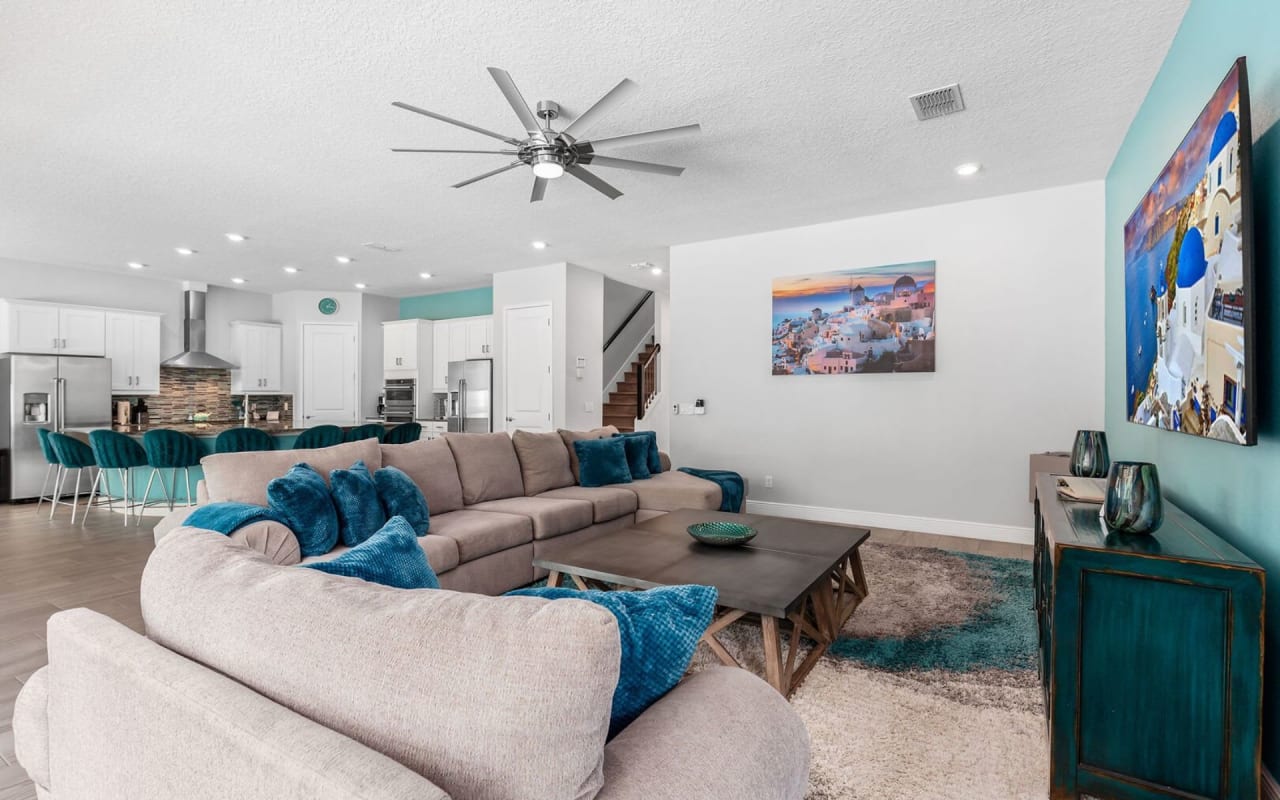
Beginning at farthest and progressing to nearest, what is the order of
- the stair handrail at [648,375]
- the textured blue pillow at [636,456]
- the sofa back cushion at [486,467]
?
the stair handrail at [648,375]
the textured blue pillow at [636,456]
the sofa back cushion at [486,467]

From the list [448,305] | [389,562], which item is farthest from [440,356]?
[389,562]

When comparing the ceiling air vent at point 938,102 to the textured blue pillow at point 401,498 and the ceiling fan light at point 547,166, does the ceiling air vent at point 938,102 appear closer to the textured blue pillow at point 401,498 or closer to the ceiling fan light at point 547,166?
the ceiling fan light at point 547,166

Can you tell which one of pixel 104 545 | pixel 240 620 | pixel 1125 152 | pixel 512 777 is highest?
pixel 1125 152

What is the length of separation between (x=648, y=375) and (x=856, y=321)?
17.3ft

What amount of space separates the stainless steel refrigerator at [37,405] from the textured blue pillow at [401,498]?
6.11 metres

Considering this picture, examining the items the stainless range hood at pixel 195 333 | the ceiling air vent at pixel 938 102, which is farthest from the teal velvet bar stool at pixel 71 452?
the ceiling air vent at pixel 938 102

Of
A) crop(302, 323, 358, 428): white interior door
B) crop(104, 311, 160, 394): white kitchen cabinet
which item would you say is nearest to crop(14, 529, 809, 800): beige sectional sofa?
crop(104, 311, 160, 394): white kitchen cabinet

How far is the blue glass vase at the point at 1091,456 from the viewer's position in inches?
121

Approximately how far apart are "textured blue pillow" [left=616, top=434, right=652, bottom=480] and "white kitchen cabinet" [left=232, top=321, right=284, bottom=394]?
254 inches

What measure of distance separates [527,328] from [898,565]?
4977 mm

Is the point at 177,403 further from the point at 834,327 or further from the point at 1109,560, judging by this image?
the point at 1109,560

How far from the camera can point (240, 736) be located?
2.55ft

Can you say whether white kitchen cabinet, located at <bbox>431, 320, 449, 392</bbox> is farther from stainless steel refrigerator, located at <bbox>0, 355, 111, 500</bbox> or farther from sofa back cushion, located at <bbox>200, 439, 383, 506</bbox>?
sofa back cushion, located at <bbox>200, 439, 383, 506</bbox>

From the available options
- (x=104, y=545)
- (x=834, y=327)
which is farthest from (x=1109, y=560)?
(x=104, y=545)
